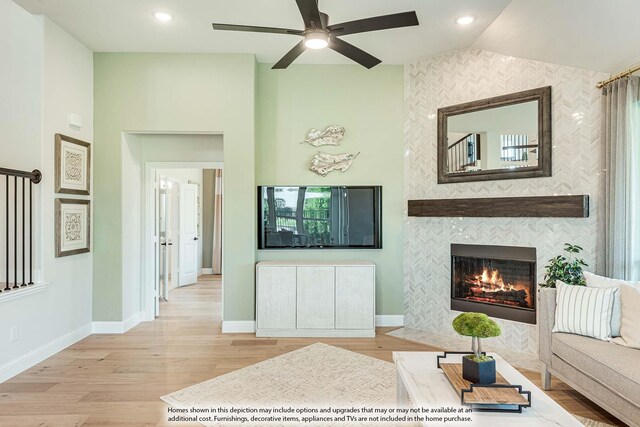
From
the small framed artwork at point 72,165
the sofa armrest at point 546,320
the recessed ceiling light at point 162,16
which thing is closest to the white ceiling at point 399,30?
the recessed ceiling light at point 162,16

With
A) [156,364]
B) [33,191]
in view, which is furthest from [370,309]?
[33,191]

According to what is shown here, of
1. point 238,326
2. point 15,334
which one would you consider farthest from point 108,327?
point 238,326

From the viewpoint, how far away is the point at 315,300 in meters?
4.16

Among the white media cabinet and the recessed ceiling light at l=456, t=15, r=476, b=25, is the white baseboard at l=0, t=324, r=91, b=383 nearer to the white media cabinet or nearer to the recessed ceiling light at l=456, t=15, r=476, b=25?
the white media cabinet

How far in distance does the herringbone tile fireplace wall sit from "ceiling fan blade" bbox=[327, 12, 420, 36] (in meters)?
1.76

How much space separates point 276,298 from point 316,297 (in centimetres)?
45

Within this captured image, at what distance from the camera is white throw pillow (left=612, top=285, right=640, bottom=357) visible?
7.94ft

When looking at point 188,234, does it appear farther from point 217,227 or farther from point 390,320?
point 390,320

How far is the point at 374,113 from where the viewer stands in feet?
15.1

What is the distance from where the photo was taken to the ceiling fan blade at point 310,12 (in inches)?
93.1

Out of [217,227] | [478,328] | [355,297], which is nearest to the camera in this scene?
[478,328]

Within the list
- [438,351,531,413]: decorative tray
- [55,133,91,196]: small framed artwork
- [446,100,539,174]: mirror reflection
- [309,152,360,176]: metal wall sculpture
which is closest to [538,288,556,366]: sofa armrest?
[438,351,531,413]: decorative tray

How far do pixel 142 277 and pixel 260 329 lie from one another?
5.88 feet

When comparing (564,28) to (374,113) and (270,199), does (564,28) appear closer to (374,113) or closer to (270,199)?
(374,113)
